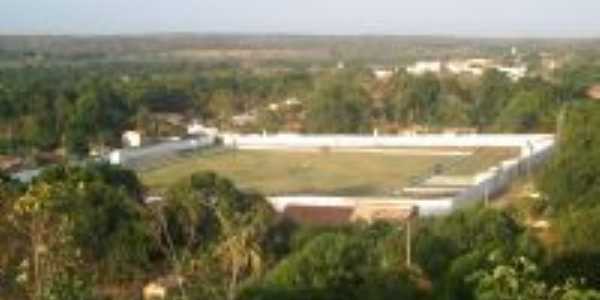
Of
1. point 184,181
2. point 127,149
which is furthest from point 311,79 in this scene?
point 184,181

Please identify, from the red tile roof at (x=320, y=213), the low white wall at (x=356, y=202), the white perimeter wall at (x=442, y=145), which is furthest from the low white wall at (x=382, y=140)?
the red tile roof at (x=320, y=213)

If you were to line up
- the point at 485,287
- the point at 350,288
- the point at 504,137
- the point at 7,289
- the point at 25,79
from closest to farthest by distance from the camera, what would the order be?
the point at 485,287 < the point at 7,289 < the point at 350,288 < the point at 504,137 < the point at 25,79

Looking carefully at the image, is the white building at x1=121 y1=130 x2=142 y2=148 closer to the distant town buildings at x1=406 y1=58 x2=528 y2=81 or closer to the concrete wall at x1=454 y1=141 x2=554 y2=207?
the concrete wall at x1=454 y1=141 x2=554 y2=207

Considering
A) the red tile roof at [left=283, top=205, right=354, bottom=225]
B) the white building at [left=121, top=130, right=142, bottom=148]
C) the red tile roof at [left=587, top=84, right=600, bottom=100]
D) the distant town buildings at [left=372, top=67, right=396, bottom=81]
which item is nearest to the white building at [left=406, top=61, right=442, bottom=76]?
the distant town buildings at [left=372, top=67, right=396, bottom=81]

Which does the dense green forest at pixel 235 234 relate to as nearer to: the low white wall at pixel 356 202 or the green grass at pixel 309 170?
the low white wall at pixel 356 202

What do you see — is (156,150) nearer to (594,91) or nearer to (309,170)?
(309,170)

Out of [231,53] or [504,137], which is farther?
[231,53]

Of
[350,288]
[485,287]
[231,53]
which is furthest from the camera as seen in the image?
[231,53]

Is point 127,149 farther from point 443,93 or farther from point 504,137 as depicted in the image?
point 443,93
